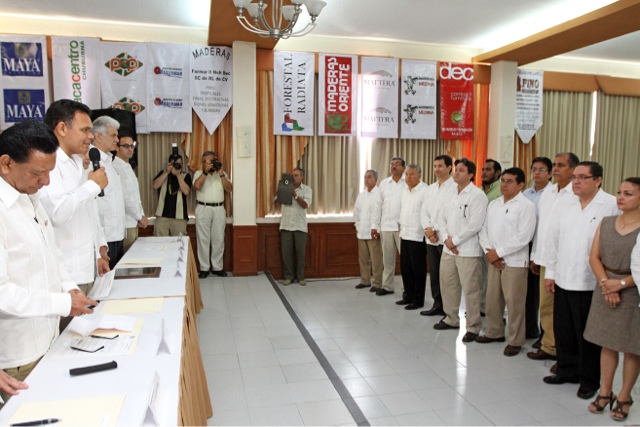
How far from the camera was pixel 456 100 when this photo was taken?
7434 millimetres

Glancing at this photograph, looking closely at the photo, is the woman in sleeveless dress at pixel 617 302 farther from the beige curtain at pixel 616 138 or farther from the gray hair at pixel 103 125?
the beige curtain at pixel 616 138

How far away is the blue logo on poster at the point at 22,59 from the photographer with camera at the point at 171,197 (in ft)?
6.29

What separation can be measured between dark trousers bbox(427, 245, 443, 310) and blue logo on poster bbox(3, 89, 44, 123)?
16.7 feet

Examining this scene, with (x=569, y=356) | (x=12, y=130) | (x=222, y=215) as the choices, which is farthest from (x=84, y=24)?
(x=569, y=356)

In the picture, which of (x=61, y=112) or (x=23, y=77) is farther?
(x=23, y=77)

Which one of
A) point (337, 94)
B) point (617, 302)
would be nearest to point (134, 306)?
point (617, 302)

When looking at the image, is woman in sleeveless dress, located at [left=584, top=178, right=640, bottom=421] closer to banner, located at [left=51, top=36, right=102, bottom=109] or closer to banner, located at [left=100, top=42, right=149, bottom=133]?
banner, located at [left=100, top=42, right=149, bottom=133]

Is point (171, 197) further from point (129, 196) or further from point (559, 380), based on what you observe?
point (559, 380)

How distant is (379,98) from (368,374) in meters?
4.56

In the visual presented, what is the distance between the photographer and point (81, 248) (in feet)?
9.52

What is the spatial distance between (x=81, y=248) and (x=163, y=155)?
13.1 feet

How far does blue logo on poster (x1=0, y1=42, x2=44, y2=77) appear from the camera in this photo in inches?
233

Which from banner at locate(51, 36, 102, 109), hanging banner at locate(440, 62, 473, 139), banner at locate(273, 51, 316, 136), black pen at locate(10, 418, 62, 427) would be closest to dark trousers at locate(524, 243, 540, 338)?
hanging banner at locate(440, 62, 473, 139)

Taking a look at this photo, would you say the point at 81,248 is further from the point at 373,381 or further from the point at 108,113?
the point at 108,113
